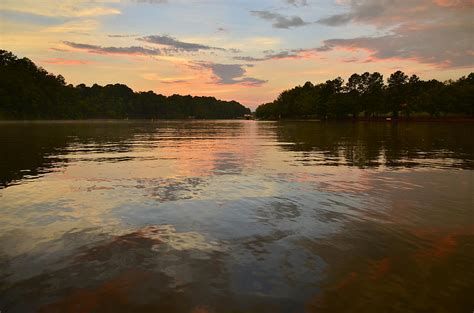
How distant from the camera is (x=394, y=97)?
13175 cm

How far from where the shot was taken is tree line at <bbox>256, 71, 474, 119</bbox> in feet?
389

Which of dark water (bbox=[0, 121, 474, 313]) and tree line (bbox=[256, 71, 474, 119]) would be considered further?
tree line (bbox=[256, 71, 474, 119])

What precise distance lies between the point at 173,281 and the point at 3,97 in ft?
567

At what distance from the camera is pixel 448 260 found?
6.76 m

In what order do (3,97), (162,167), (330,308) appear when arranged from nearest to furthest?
(330,308), (162,167), (3,97)

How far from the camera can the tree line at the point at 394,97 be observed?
118431mm

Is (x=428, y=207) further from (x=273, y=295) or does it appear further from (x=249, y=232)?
(x=273, y=295)

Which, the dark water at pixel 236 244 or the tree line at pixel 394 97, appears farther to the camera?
the tree line at pixel 394 97

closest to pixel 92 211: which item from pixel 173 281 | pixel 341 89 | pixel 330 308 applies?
pixel 173 281

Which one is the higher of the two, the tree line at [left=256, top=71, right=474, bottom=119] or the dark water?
the tree line at [left=256, top=71, right=474, bottom=119]

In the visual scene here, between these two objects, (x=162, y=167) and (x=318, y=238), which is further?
(x=162, y=167)

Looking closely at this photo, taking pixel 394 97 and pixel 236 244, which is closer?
pixel 236 244

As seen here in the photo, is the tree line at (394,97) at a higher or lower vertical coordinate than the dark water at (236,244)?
higher

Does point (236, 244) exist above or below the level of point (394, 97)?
below
